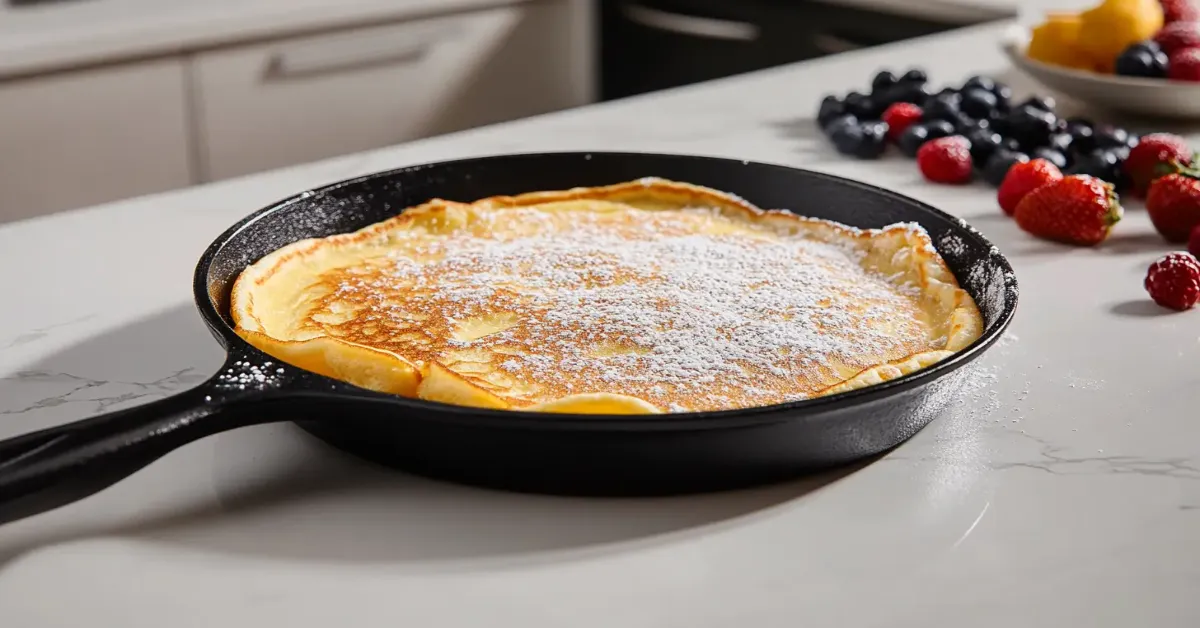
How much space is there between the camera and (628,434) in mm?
811

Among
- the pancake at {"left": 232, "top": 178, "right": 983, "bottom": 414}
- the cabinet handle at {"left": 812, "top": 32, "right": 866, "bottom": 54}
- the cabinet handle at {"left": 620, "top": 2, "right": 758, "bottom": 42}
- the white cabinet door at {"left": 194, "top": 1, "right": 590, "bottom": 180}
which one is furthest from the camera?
the cabinet handle at {"left": 620, "top": 2, "right": 758, "bottom": 42}

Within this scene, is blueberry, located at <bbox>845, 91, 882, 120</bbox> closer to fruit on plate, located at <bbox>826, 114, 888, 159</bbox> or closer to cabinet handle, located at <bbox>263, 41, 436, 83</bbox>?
fruit on plate, located at <bbox>826, 114, 888, 159</bbox>

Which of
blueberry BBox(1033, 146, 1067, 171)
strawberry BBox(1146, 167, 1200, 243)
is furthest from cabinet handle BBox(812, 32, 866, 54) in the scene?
strawberry BBox(1146, 167, 1200, 243)

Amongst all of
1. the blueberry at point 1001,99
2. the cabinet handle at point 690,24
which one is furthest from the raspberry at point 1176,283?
the cabinet handle at point 690,24

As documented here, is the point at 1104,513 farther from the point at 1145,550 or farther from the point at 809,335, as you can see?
the point at 809,335

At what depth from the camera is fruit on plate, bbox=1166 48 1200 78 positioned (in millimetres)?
1950

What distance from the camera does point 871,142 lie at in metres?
1.82

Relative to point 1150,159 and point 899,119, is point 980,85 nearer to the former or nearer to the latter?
point 899,119

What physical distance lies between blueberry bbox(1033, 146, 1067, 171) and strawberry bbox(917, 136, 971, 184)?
9 centimetres

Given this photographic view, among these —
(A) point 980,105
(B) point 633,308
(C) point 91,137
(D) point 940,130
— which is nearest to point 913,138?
(D) point 940,130

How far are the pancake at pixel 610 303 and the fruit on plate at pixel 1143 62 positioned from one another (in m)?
0.92

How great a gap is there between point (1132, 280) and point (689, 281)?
1.85 ft

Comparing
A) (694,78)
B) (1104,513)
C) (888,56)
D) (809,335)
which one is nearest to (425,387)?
(809,335)

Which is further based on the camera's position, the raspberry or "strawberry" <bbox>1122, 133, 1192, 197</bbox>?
"strawberry" <bbox>1122, 133, 1192, 197</bbox>
